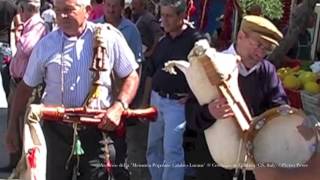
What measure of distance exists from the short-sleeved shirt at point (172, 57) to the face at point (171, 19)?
0.07 meters

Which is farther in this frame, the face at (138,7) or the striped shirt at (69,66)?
the face at (138,7)

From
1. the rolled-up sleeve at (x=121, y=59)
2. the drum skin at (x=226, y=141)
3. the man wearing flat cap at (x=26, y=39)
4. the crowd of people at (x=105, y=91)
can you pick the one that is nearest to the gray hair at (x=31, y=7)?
the man wearing flat cap at (x=26, y=39)

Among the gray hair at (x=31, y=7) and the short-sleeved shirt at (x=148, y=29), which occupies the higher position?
the gray hair at (x=31, y=7)

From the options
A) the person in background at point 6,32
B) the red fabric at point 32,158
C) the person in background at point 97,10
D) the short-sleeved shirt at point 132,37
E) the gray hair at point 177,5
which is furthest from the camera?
the person in background at point 6,32

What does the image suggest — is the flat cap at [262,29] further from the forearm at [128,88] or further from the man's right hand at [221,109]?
the forearm at [128,88]

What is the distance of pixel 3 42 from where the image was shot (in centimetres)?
827

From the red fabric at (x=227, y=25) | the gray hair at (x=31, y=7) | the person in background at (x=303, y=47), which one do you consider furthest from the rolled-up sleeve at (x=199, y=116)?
the red fabric at (x=227, y=25)

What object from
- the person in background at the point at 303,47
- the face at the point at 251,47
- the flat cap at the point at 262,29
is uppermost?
the flat cap at the point at 262,29

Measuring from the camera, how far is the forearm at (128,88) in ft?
13.6

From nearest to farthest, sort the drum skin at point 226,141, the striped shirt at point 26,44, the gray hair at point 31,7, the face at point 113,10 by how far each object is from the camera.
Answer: the drum skin at point 226,141 → the striped shirt at point 26,44 → the face at point 113,10 → the gray hair at point 31,7

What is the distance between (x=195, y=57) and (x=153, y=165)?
2.75 meters

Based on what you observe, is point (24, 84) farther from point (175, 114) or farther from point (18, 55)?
point (18, 55)

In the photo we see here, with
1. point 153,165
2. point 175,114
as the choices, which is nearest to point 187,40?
point 175,114

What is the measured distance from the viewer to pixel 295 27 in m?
7.19
